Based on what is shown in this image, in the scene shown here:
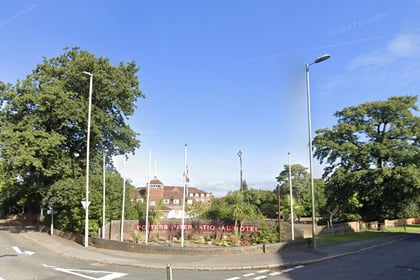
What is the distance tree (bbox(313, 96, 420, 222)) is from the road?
19509 millimetres

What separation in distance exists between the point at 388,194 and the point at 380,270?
2769 cm

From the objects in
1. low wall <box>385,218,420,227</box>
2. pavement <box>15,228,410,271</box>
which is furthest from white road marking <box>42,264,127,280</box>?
low wall <box>385,218,420,227</box>

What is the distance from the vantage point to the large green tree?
86.8ft

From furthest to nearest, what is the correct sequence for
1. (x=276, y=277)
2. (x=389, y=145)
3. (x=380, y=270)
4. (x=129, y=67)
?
1. (x=389, y=145)
2. (x=129, y=67)
3. (x=380, y=270)
4. (x=276, y=277)

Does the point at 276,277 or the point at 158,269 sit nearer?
the point at 276,277

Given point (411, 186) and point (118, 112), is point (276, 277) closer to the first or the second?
point (118, 112)

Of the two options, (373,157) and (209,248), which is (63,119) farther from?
(373,157)

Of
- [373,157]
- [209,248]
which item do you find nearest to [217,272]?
[209,248]

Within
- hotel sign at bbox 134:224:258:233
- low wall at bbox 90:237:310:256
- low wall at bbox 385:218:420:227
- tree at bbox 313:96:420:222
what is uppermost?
tree at bbox 313:96:420:222

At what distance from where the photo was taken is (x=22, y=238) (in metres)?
25.8

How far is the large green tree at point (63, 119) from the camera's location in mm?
26469

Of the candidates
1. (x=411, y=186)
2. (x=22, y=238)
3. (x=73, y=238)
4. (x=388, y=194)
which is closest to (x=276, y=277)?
(x=73, y=238)

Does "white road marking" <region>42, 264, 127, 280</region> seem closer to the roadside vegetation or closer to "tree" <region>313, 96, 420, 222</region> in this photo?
the roadside vegetation

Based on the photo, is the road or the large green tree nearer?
the road
